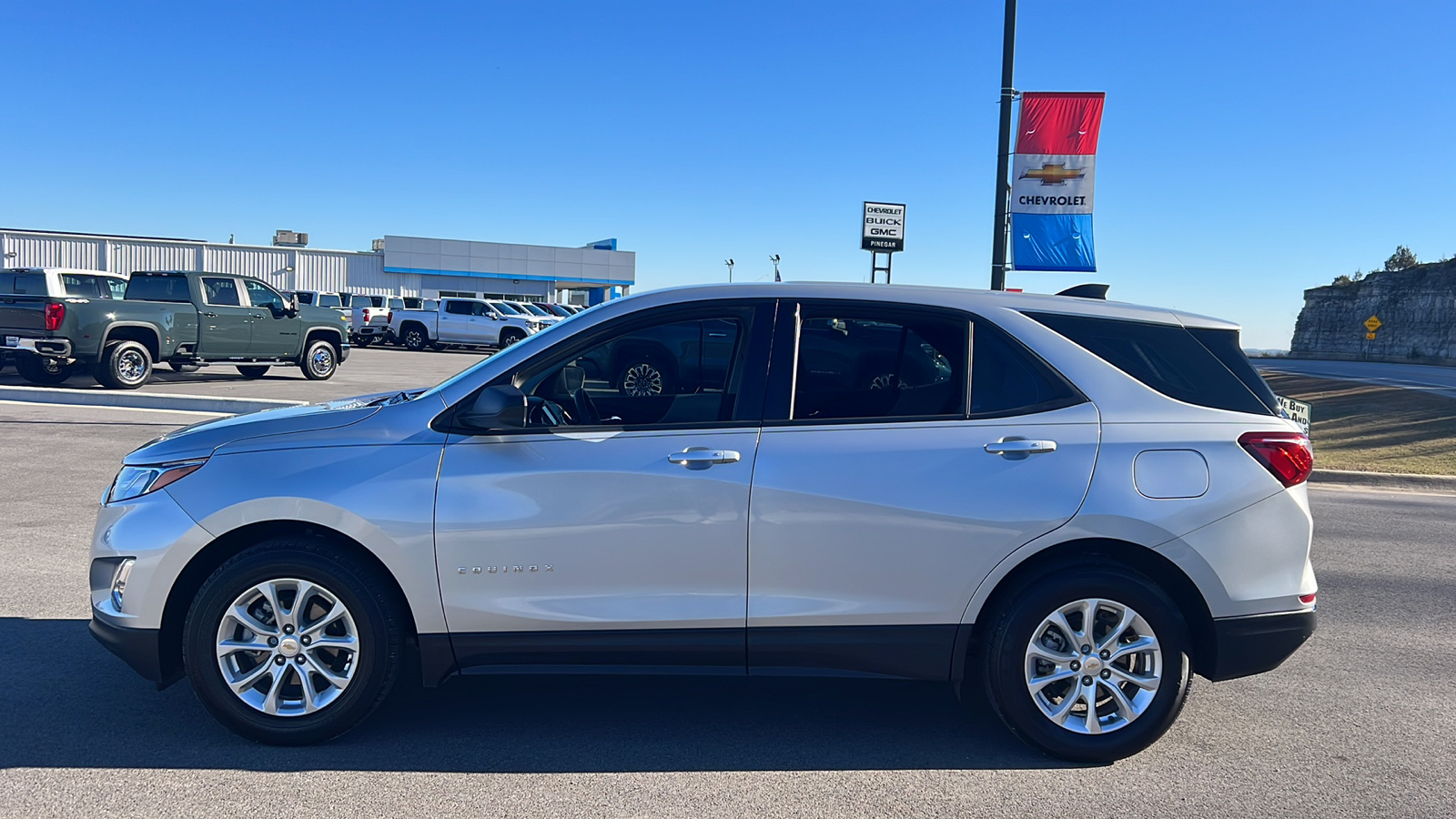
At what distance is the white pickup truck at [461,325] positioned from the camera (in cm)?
3666

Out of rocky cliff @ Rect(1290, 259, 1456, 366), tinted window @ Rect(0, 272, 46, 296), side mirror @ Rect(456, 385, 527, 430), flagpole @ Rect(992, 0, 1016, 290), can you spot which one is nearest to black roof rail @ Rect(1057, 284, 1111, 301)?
side mirror @ Rect(456, 385, 527, 430)

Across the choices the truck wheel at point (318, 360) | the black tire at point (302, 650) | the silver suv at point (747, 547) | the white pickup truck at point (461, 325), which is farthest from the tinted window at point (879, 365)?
the white pickup truck at point (461, 325)

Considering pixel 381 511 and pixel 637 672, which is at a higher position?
pixel 381 511

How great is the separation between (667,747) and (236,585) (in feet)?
5.66

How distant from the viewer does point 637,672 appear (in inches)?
157

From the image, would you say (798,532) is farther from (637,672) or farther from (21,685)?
(21,685)

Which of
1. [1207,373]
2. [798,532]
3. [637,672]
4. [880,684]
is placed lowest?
[880,684]

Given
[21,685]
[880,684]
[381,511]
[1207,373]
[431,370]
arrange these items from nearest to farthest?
[381,511], [1207,373], [21,685], [880,684], [431,370]

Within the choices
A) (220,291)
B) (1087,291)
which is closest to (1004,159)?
(1087,291)

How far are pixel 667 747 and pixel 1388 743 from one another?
2.92 metres

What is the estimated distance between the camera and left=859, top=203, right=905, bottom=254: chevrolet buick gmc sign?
14.5 m

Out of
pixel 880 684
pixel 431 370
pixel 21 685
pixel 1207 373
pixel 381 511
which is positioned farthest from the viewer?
pixel 431 370

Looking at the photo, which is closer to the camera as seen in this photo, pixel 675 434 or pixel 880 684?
pixel 675 434

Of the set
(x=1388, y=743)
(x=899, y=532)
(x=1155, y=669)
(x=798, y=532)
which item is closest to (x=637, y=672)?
(x=798, y=532)
